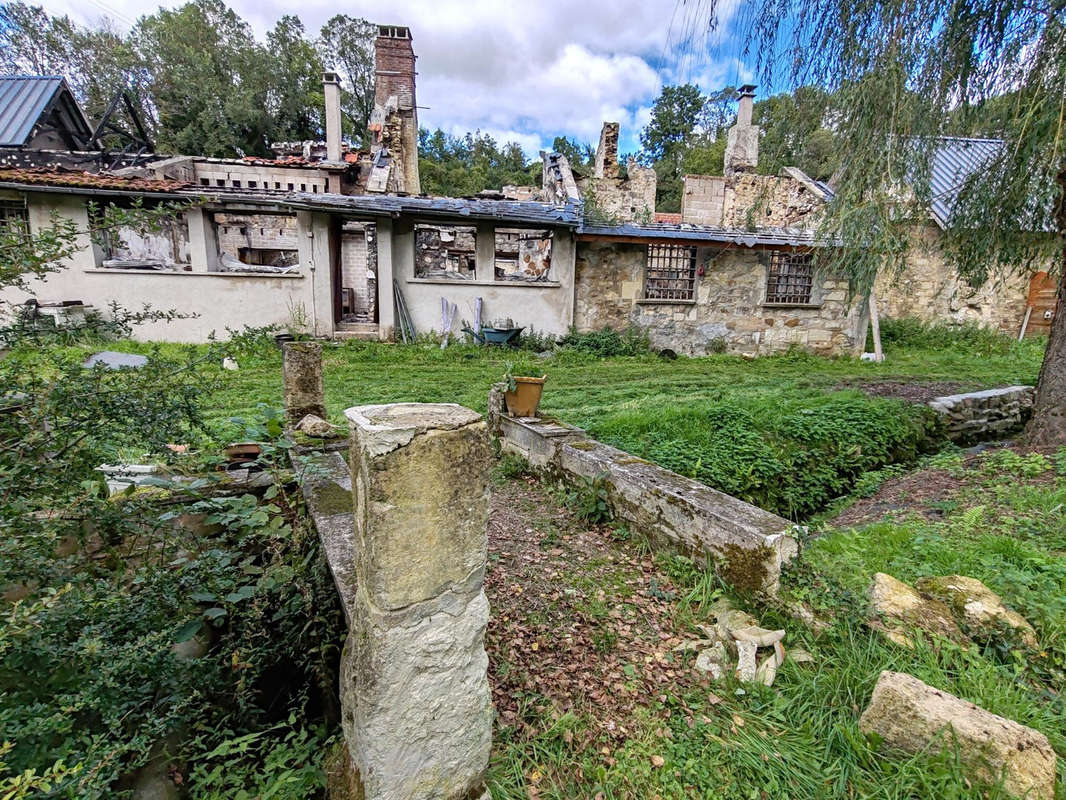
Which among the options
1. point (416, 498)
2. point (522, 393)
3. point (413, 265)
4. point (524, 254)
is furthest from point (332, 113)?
point (416, 498)

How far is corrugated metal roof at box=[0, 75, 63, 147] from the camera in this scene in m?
11.3

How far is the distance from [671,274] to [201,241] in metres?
9.44

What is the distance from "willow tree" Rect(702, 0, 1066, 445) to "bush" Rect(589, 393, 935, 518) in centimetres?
129

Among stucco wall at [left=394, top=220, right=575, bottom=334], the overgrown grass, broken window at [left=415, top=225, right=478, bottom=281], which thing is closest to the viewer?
the overgrown grass

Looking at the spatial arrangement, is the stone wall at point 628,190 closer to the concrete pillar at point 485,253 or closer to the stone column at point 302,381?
the concrete pillar at point 485,253

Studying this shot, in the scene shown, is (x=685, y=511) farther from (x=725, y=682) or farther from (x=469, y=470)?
(x=469, y=470)

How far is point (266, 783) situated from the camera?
1578mm

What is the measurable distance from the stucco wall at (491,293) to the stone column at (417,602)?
917 centimetres

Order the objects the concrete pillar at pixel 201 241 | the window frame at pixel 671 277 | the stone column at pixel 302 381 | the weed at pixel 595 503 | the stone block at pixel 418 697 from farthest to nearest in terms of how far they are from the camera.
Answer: the window frame at pixel 671 277
the concrete pillar at pixel 201 241
the stone column at pixel 302 381
the weed at pixel 595 503
the stone block at pixel 418 697

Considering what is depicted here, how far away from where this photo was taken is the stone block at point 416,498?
125 centimetres

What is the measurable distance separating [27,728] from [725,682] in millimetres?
2263

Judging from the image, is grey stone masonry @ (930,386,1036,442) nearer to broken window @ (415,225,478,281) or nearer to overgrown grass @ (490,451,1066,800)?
overgrown grass @ (490,451,1066,800)

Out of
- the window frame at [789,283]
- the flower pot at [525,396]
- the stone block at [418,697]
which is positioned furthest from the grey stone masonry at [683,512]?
the window frame at [789,283]

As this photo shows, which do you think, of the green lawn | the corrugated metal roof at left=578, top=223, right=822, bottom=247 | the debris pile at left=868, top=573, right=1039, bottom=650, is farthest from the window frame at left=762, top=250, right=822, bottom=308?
the debris pile at left=868, top=573, right=1039, bottom=650
